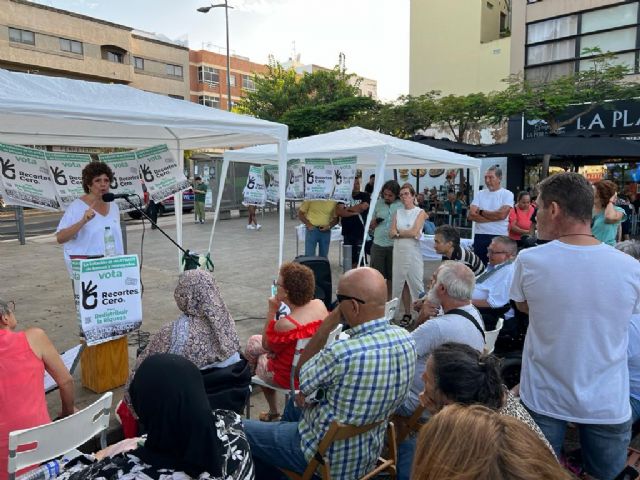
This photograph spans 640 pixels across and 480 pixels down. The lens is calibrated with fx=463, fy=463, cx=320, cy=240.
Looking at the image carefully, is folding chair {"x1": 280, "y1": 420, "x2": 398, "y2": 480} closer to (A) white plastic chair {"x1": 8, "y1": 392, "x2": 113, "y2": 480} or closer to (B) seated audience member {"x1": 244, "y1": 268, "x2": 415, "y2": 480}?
(B) seated audience member {"x1": 244, "y1": 268, "x2": 415, "y2": 480}

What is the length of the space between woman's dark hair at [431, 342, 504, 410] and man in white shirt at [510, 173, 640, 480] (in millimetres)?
367

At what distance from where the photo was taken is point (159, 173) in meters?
5.55

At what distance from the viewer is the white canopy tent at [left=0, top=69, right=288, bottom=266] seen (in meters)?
3.49

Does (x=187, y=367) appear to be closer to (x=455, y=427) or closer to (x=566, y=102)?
(x=455, y=427)

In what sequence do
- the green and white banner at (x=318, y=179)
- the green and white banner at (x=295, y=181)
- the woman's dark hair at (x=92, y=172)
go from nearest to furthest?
the woman's dark hair at (x=92, y=172) < the green and white banner at (x=318, y=179) < the green and white banner at (x=295, y=181)

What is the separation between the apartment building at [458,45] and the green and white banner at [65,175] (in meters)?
19.5

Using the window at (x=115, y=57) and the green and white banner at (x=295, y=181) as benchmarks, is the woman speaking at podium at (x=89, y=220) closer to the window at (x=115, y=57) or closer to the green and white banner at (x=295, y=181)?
the green and white banner at (x=295, y=181)

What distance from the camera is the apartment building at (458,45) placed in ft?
68.7

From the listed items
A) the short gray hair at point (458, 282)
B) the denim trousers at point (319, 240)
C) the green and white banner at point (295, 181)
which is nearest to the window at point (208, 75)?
the green and white banner at point (295, 181)

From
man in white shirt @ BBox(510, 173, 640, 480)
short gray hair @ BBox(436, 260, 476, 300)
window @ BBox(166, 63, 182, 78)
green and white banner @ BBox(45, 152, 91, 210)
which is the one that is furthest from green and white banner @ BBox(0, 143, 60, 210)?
window @ BBox(166, 63, 182, 78)

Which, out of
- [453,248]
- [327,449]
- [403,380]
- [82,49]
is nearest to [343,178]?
[453,248]

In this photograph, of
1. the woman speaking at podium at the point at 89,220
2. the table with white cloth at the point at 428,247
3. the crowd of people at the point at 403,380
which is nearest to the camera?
the crowd of people at the point at 403,380

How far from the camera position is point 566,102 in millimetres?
12641

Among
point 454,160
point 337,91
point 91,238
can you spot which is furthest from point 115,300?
point 337,91
